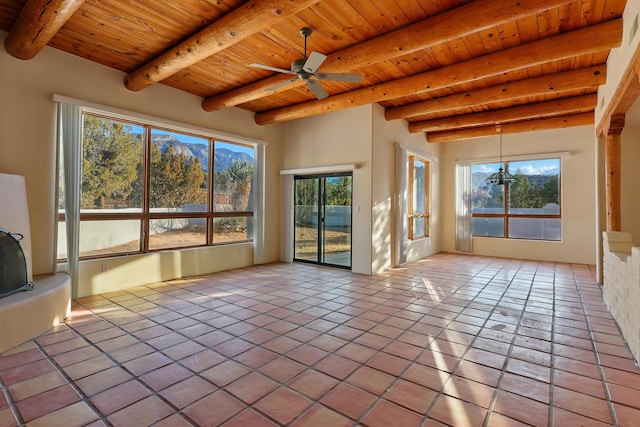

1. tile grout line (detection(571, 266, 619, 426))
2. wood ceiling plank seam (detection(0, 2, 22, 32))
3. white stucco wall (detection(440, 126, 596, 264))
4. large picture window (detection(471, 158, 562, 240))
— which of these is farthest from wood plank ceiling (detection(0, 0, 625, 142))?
tile grout line (detection(571, 266, 619, 426))

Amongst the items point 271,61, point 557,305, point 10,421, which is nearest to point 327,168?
point 271,61

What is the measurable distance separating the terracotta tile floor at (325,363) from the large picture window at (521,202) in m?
3.42

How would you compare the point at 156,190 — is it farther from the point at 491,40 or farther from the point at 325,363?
the point at 491,40

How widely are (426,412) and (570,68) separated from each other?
5.00 meters

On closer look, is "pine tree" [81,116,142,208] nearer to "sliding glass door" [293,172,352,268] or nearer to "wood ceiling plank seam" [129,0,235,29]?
"wood ceiling plank seam" [129,0,235,29]

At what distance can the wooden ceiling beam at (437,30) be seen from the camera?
2832 millimetres

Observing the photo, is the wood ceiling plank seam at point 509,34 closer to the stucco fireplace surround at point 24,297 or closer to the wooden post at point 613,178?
the wooden post at point 613,178

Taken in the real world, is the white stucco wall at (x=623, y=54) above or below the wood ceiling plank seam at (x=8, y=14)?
below

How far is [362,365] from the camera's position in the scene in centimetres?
254

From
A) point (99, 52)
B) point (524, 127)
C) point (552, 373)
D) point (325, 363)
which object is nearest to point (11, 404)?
point (325, 363)

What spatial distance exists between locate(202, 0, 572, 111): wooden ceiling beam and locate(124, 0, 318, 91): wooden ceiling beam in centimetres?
116

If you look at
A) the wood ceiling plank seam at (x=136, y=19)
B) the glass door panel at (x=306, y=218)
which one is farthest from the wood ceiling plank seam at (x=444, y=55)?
the glass door panel at (x=306, y=218)

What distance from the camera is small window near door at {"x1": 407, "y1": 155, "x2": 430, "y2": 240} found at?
7422 mm

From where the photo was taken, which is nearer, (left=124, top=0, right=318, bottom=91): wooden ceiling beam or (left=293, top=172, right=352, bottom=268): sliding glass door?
(left=124, top=0, right=318, bottom=91): wooden ceiling beam
